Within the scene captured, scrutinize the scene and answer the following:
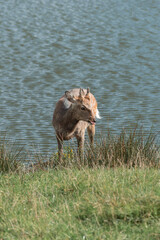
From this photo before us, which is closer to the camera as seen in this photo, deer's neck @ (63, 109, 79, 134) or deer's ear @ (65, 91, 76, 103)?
deer's ear @ (65, 91, 76, 103)

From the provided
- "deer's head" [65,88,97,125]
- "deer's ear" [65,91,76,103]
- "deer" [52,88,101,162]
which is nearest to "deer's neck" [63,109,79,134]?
"deer" [52,88,101,162]

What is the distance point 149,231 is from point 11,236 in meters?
1.42

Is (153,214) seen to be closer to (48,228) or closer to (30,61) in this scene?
(48,228)

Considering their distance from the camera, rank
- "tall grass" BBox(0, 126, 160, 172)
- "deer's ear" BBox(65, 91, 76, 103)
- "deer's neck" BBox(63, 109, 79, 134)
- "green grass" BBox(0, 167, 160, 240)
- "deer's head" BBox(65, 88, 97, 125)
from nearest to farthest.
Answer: "green grass" BBox(0, 167, 160, 240) < "tall grass" BBox(0, 126, 160, 172) < "deer's head" BBox(65, 88, 97, 125) < "deer's ear" BBox(65, 91, 76, 103) < "deer's neck" BBox(63, 109, 79, 134)

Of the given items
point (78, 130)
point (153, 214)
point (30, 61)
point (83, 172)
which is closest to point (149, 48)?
point (30, 61)

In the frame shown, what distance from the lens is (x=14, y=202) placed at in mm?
7141

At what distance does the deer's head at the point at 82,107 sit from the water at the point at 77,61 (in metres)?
0.60

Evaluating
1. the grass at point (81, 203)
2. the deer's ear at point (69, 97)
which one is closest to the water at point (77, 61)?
the deer's ear at point (69, 97)

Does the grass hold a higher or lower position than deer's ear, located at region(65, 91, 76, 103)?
lower

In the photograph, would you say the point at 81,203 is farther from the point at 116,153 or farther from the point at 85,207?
the point at 116,153

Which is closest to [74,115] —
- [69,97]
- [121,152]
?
[69,97]

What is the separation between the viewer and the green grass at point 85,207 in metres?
6.08

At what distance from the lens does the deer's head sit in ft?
35.4

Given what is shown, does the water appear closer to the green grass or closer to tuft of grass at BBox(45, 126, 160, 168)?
tuft of grass at BBox(45, 126, 160, 168)
